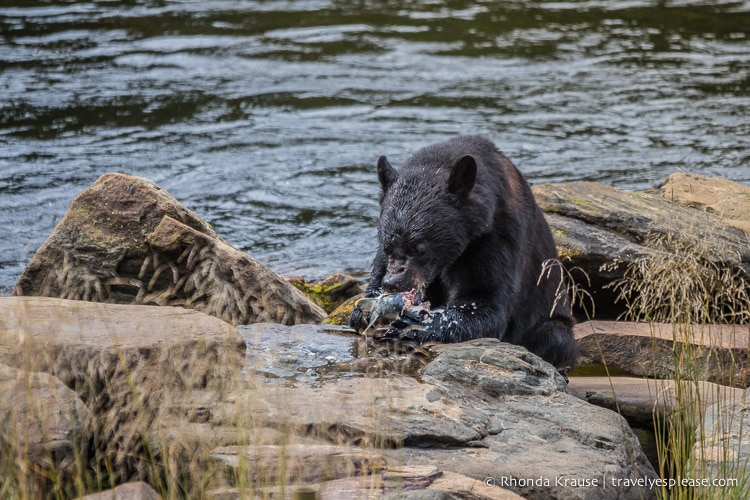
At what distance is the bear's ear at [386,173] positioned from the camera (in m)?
5.64

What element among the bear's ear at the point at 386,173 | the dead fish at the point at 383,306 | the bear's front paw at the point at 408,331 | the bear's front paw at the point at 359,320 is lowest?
the bear's front paw at the point at 408,331

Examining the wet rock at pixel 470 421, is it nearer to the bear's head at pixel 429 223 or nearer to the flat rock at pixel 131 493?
the flat rock at pixel 131 493

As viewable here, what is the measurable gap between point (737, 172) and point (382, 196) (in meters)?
6.74

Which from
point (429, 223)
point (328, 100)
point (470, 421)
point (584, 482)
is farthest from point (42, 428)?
point (328, 100)

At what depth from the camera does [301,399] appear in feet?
13.4

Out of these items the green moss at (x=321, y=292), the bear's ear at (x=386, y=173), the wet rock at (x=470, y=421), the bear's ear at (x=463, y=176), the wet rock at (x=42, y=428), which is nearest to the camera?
the wet rock at (x=42, y=428)

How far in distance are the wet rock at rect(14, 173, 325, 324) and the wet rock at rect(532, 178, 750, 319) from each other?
2.48m

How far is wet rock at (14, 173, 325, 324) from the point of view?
223 inches

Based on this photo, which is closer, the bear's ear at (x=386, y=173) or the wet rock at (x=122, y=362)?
the wet rock at (x=122, y=362)

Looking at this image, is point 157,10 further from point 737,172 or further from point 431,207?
point 431,207

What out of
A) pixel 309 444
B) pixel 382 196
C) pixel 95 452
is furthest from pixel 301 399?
pixel 382 196

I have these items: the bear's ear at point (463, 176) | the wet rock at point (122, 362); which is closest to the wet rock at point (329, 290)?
the bear's ear at point (463, 176)

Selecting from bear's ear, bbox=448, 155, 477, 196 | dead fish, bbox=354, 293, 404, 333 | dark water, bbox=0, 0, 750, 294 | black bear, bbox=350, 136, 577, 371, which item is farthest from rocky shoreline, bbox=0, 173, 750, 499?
dark water, bbox=0, 0, 750, 294

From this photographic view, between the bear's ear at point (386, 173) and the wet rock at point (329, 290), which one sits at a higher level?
the bear's ear at point (386, 173)
